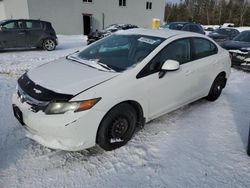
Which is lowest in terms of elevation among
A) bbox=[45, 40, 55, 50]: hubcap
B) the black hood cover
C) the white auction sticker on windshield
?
bbox=[45, 40, 55, 50]: hubcap

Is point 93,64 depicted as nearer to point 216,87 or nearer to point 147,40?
point 147,40

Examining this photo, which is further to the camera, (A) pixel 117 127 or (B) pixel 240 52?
(B) pixel 240 52

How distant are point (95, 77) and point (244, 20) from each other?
2328 inches

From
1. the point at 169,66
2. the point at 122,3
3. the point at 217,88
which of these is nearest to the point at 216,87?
the point at 217,88

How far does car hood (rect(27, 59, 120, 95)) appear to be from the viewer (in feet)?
9.98

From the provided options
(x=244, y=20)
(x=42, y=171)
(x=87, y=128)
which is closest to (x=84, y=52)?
(x=87, y=128)

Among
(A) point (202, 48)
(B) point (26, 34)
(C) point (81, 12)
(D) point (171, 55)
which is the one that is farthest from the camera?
(C) point (81, 12)

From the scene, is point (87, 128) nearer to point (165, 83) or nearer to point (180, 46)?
point (165, 83)

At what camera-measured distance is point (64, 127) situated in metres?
2.86

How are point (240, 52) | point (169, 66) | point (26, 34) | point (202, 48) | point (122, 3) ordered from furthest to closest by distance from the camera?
point (122, 3) → point (26, 34) → point (240, 52) → point (202, 48) → point (169, 66)

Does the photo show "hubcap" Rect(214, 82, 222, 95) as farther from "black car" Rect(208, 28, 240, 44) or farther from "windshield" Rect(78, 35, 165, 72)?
"black car" Rect(208, 28, 240, 44)

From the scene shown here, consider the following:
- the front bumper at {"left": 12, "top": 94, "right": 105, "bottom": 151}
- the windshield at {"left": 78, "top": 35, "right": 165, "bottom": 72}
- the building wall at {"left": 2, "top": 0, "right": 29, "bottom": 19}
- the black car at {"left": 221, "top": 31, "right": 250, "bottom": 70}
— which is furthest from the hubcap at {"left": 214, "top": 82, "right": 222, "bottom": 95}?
the building wall at {"left": 2, "top": 0, "right": 29, "bottom": 19}

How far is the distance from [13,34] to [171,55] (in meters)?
9.79

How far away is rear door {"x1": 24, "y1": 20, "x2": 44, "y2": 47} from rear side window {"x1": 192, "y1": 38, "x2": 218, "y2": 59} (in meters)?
9.51
